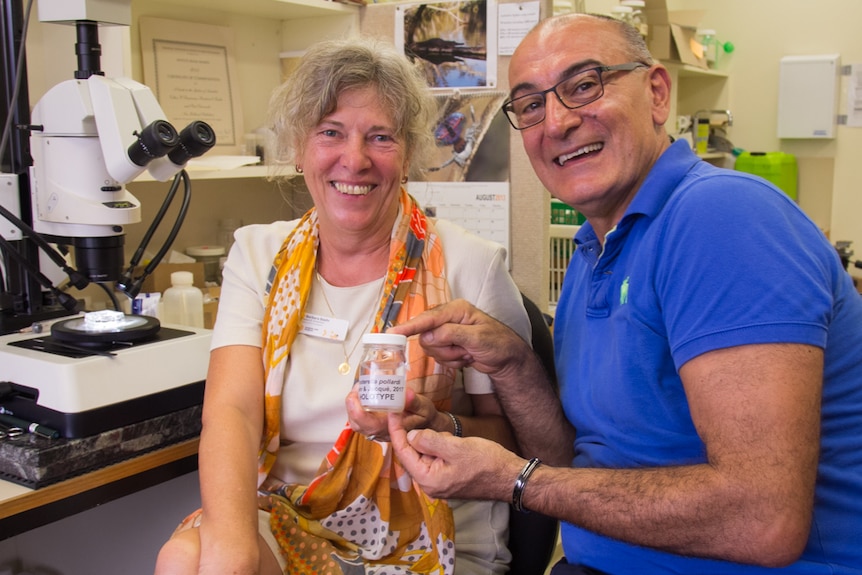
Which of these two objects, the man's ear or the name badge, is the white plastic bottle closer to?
the name badge

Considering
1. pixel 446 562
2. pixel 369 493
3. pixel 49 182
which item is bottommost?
pixel 446 562

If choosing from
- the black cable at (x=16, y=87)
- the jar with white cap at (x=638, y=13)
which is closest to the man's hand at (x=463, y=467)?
the black cable at (x=16, y=87)

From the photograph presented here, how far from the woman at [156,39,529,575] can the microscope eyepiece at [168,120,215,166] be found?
0.60 ft

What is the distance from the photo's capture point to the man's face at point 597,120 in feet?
4.14

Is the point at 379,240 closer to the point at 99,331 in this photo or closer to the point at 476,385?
the point at 476,385

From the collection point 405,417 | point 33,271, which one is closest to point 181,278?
point 33,271

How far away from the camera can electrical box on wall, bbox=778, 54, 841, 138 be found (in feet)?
15.8

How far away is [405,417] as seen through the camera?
1.35 meters

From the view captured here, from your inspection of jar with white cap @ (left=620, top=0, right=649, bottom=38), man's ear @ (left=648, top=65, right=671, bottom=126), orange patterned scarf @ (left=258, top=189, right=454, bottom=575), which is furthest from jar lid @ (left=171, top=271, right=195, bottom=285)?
jar with white cap @ (left=620, top=0, right=649, bottom=38)

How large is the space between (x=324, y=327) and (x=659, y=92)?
0.73 meters

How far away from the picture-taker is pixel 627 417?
3.91 feet

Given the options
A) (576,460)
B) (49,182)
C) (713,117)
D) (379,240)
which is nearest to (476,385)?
(576,460)

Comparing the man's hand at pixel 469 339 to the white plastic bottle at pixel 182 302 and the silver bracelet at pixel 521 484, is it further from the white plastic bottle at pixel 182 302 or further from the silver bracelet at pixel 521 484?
the white plastic bottle at pixel 182 302

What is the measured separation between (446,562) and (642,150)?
0.77 meters
